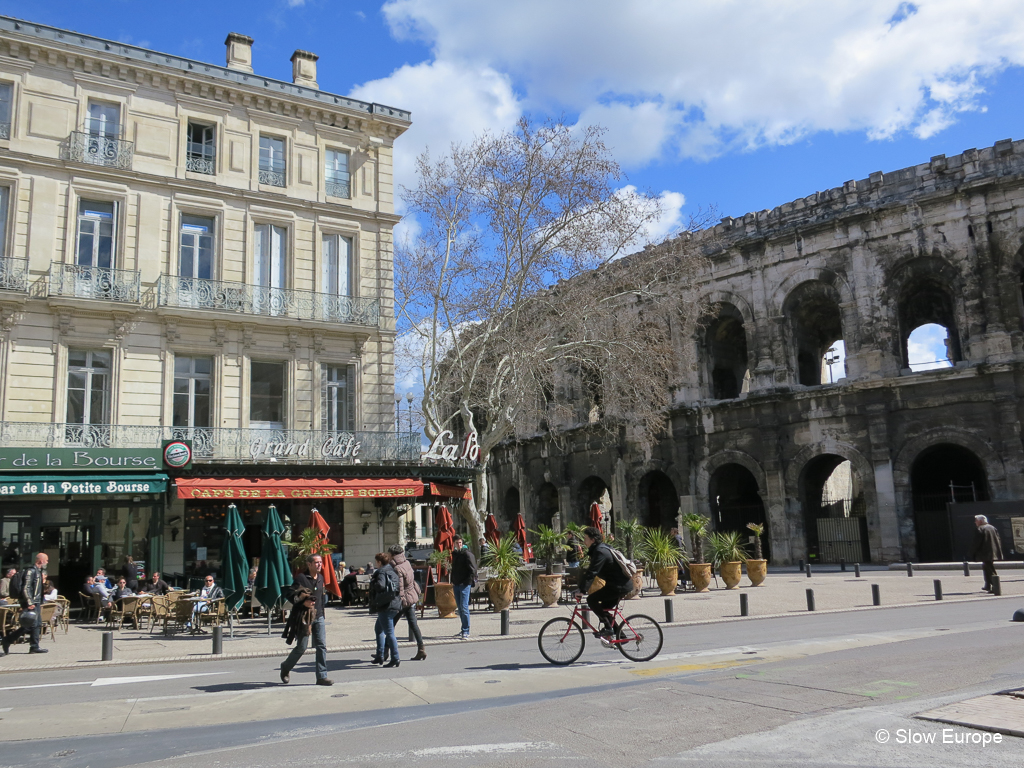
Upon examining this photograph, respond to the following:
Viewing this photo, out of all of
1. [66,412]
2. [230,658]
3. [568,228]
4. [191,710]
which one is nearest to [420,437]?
[568,228]

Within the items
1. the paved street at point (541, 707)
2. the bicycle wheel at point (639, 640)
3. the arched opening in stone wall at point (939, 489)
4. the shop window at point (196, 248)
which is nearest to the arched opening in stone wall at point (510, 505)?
the arched opening in stone wall at point (939, 489)

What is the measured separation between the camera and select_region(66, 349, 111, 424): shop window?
18828 mm

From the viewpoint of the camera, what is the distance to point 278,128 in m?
22.1

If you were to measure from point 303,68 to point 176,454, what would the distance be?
39.4ft

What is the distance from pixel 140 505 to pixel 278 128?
10333mm

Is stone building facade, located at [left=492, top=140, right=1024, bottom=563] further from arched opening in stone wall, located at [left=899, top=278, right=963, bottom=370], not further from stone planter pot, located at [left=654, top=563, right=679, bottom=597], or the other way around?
stone planter pot, located at [left=654, top=563, right=679, bottom=597]

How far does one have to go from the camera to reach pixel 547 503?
1625 inches

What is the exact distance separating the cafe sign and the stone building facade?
69.6 feet

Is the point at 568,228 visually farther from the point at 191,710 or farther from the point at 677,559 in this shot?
the point at 191,710

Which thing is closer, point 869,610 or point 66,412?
point 869,610

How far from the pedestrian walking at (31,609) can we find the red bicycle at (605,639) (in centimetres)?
814

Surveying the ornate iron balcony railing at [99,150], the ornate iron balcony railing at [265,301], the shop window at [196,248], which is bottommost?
the ornate iron balcony railing at [265,301]

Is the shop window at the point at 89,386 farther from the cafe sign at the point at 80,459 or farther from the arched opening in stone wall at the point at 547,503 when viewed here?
the arched opening in stone wall at the point at 547,503

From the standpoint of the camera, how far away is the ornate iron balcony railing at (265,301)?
19984 mm
